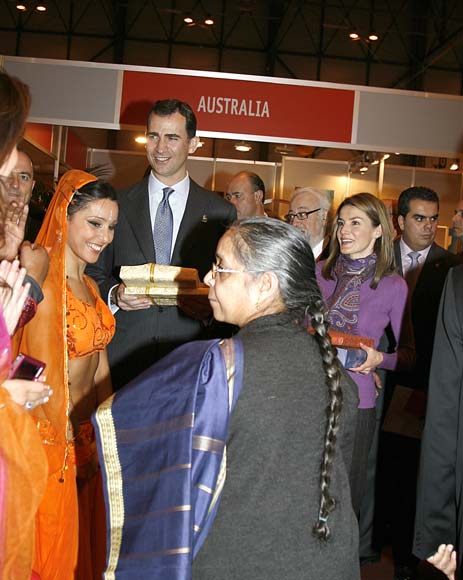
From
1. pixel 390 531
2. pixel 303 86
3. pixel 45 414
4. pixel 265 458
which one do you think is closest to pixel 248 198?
pixel 303 86

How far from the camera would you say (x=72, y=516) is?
2.76 meters

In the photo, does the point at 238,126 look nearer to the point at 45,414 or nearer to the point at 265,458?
the point at 45,414

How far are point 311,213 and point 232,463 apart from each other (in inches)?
120

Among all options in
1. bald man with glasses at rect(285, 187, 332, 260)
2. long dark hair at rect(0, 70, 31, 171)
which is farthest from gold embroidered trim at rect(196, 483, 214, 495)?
bald man with glasses at rect(285, 187, 332, 260)

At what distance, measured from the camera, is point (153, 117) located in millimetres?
3426

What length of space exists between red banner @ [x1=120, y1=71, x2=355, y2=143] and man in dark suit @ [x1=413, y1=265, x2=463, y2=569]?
3441 mm

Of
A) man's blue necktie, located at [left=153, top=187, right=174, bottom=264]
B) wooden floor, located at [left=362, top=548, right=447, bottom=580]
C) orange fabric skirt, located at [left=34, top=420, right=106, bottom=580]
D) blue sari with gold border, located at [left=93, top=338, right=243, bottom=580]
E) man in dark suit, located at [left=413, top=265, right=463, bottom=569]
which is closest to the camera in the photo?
blue sari with gold border, located at [left=93, top=338, right=243, bottom=580]

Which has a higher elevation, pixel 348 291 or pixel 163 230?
pixel 163 230

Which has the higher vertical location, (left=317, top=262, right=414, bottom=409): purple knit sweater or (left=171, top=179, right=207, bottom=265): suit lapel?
(left=171, top=179, right=207, bottom=265): suit lapel

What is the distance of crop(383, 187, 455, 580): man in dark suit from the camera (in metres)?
4.11

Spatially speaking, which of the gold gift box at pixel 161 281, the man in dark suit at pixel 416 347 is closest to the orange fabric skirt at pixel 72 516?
the gold gift box at pixel 161 281

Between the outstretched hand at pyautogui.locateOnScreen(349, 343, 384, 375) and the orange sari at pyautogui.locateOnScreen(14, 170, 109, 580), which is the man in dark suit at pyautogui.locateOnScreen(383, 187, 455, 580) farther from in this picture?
the orange sari at pyautogui.locateOnScreen(14, 170, 109, 580)

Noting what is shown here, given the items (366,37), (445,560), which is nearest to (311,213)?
(445,560)

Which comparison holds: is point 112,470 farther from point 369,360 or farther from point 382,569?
point 382,569
